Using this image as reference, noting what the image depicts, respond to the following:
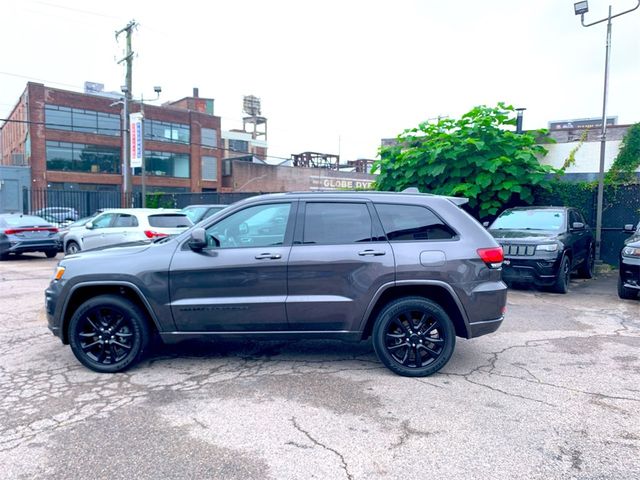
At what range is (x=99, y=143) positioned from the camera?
4312cm

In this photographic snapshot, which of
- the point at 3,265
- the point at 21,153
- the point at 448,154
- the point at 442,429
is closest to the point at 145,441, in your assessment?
the point at 442,429

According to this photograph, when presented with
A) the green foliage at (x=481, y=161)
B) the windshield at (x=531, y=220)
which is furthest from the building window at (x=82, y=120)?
the windshield at (x=531, y=220)

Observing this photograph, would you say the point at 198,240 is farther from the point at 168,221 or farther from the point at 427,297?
the point at 168,221

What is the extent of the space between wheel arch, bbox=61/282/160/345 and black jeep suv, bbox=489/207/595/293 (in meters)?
6.88

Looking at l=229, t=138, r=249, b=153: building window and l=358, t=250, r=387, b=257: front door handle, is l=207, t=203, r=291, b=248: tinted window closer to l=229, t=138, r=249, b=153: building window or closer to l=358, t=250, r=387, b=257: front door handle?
l=358, t=250, r=387, b=257: front door handle

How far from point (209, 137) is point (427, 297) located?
49468 mm

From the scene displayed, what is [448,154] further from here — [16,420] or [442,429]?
[16,420]

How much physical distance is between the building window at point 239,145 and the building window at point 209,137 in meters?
11.5

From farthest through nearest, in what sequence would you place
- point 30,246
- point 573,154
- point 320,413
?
point 573,154 < point 30,246 < point 320,413

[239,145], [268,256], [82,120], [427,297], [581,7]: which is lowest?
[427,297]

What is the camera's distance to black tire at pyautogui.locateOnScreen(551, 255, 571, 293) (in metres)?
9.14

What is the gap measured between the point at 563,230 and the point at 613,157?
662 centimetres

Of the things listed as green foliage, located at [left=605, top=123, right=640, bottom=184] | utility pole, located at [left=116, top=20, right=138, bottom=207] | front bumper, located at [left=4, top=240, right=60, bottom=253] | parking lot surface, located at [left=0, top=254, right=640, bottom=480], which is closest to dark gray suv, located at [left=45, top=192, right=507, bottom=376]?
parking lot surface, located at [left=0, top=254, right=640, bottom=480]

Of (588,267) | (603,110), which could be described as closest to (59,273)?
(588,267)
